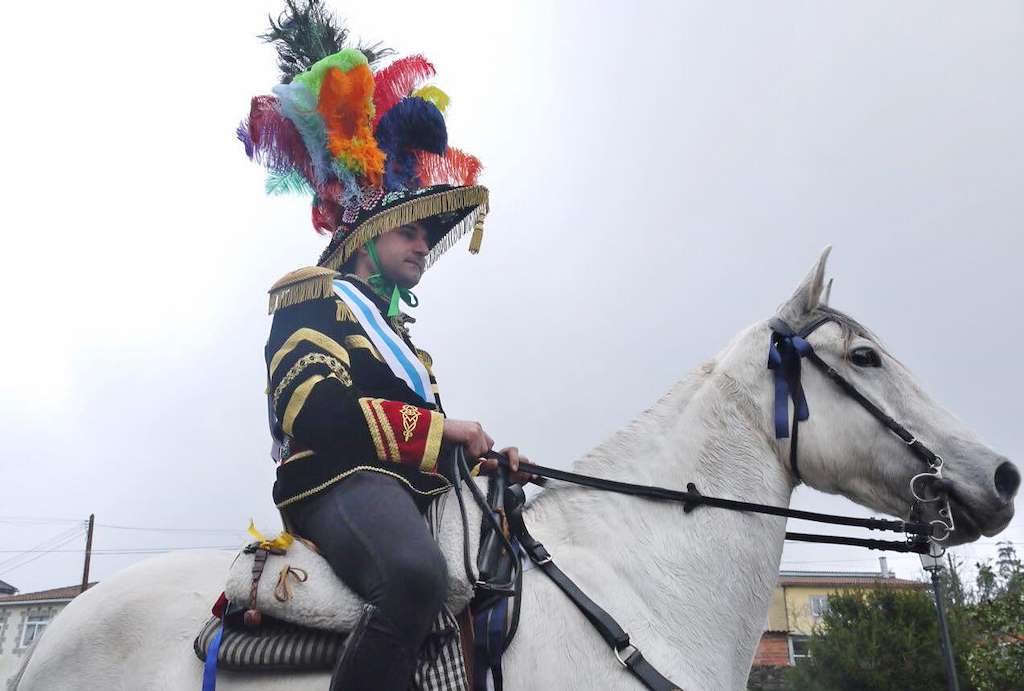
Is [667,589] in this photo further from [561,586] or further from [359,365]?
[359,365]

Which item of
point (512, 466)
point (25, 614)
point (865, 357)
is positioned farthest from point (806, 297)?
point (25, 614)

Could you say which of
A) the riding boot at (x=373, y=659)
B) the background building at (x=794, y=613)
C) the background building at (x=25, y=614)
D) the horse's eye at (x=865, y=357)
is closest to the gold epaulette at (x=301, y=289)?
the riding boot at (x=373, y=659)

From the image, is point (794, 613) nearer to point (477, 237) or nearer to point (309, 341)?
point (477, 237)

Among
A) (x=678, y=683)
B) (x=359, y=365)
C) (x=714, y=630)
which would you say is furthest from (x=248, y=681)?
(x=714, y=630)

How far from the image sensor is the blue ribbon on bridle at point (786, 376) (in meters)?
3.80

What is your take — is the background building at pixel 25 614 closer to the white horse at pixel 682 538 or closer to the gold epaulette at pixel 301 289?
the white horse at pixel 682 538

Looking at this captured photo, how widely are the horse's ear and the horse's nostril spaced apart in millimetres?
1199

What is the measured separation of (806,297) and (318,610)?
3014 millimetres

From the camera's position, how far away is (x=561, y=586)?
3.27 metres

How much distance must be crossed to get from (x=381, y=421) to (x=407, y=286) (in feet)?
4.10

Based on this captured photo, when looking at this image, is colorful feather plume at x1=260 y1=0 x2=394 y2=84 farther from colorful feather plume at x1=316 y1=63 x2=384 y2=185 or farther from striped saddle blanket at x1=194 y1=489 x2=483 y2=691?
striped saddle blanket at x1=194 y1=489 x2=483 y2=691

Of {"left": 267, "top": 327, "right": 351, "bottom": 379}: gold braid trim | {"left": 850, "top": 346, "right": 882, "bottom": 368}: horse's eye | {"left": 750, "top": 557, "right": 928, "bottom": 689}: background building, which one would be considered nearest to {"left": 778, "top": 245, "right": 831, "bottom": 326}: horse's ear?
{"left": 850, "top": 346, "right": 882, "bottom": 368}: horse's eye

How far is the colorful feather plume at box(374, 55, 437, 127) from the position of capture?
4613mm

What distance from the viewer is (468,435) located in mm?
3475
